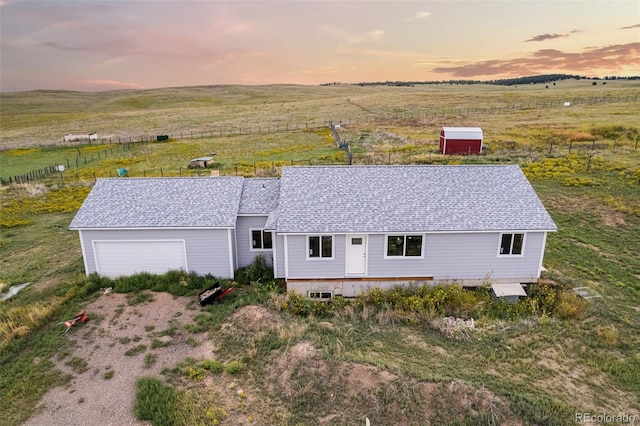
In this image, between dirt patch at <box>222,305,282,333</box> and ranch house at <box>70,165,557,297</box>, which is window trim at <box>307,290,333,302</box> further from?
dirt patch at <box>222,305,282,333</box>

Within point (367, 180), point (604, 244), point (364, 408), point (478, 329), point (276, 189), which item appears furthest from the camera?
point (604, 244)

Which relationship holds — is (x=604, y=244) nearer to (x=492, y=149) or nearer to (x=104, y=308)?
(x=492, y=149)

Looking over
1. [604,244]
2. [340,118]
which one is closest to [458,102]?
[340,118]

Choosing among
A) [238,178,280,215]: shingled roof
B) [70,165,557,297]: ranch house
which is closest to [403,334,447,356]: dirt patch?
[70,165,557,297]: ranch house

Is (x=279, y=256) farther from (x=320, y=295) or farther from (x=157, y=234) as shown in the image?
(x=157, y=234)

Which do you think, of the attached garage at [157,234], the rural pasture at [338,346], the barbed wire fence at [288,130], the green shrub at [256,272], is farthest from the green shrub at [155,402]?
the barbed wire fence at [288,130]
